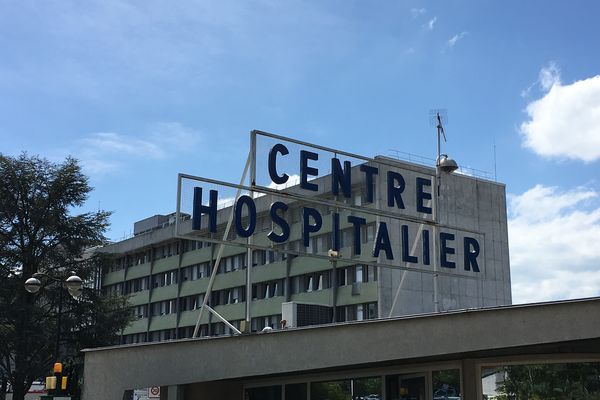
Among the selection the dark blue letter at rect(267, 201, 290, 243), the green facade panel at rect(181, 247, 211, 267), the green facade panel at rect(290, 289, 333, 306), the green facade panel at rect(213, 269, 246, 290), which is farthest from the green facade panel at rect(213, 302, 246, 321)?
the dark blue letter at rect(267, 201, 290, 243)

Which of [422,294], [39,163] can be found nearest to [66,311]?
[39,163]

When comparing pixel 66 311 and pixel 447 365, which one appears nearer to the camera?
pixel 447 365

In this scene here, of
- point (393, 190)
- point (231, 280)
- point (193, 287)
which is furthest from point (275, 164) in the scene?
point (193, 287)

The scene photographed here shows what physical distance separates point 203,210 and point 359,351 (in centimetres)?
755

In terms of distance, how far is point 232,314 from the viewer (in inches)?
2795

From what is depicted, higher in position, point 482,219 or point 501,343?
point 482,219

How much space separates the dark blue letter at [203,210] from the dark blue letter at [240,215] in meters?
0.58

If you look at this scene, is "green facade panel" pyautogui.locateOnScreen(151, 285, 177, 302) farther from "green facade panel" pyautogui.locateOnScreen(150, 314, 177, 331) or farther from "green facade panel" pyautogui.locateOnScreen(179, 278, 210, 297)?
"green facade panel" pyautogui.locateOnScreen(150, 314, 177, 331)

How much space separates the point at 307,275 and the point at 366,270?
645 centimetres

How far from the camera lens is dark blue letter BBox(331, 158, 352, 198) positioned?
24.4m

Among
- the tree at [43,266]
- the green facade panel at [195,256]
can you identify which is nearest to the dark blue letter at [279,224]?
the tree at [43,266]

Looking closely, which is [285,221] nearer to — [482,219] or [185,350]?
[185,350]

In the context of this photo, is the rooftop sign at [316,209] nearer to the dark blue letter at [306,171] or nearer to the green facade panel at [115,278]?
the dark blue letter at [306,171]

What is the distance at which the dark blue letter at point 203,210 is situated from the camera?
21.9 meters
